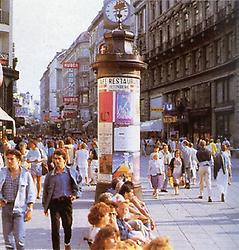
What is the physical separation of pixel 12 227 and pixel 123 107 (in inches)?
180

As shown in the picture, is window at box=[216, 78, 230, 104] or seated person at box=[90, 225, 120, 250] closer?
seated person at box=[90, 225, 120, 250]

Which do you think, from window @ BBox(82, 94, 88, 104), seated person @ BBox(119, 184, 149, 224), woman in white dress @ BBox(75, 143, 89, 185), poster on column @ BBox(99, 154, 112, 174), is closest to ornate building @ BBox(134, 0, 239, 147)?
window @ BBox(82, 94, 88, 104)

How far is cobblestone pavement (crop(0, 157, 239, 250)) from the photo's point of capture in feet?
24.5

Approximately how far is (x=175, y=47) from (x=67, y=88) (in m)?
19.5

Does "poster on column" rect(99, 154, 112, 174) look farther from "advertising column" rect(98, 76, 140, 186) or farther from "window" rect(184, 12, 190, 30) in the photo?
"window" rect(184, 12, 190, 30)

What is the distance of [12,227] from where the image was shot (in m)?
6.15

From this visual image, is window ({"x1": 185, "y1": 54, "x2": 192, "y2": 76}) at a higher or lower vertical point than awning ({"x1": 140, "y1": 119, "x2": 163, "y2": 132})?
higher

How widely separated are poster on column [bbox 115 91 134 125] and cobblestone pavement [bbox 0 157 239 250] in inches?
69.8

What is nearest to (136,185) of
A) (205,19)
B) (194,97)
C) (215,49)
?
(205,19)

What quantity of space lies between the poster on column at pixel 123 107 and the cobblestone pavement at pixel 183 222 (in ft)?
5.82

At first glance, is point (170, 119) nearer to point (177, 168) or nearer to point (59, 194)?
point (177, 168)

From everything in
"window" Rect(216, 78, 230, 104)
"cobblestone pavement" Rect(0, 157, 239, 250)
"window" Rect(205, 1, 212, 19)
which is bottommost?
"cobblestone pavement" Rect(0, 157, 239, 250)

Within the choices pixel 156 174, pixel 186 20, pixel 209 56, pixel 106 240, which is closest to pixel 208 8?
pixel 186 20

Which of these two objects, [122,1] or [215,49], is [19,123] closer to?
[215,49]
